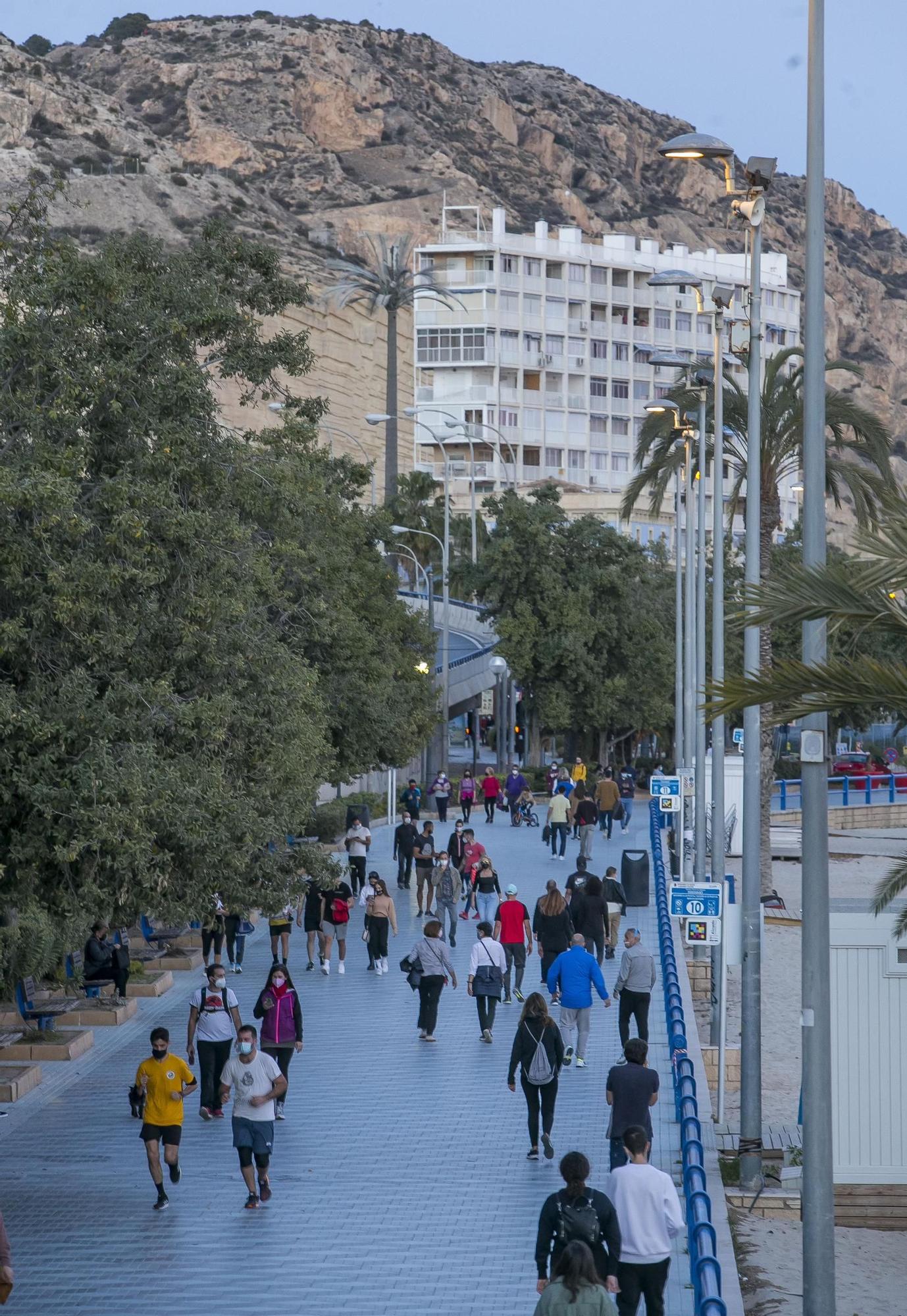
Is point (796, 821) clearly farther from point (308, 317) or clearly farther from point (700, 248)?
point (700, 248)

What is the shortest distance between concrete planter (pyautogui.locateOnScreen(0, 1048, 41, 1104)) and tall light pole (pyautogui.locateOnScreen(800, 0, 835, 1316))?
9.09 m

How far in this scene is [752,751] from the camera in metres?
15.5

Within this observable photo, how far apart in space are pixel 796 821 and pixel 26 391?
4768 cm

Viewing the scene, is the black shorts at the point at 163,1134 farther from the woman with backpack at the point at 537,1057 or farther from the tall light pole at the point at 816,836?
the tall light pole at the point at 816,836

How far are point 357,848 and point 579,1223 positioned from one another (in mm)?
19614

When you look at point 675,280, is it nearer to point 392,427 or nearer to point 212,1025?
point 212,1025

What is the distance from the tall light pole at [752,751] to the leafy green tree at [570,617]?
39440 millimetres

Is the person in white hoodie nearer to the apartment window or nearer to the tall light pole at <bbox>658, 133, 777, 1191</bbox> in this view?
the tall light pole at <bbox>658, 133, 777, 1191</bbox>

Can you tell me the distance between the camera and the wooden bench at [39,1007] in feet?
61.2

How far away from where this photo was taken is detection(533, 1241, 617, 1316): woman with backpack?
7582 millimetres

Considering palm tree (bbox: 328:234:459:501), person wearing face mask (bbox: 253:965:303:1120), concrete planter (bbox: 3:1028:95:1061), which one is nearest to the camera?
person wearing face mask (bbox: 253:965:303:1120)

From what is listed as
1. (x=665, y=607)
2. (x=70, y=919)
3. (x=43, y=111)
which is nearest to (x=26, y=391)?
(x=70, y=919)

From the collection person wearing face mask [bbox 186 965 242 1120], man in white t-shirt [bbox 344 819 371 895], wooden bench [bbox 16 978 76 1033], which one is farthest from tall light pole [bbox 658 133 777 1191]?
man in white t-shirt [bbox 344 819 371 895]

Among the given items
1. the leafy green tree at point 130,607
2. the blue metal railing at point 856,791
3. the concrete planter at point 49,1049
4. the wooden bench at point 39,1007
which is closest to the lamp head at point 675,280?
the leafy green tree at point 130,607
